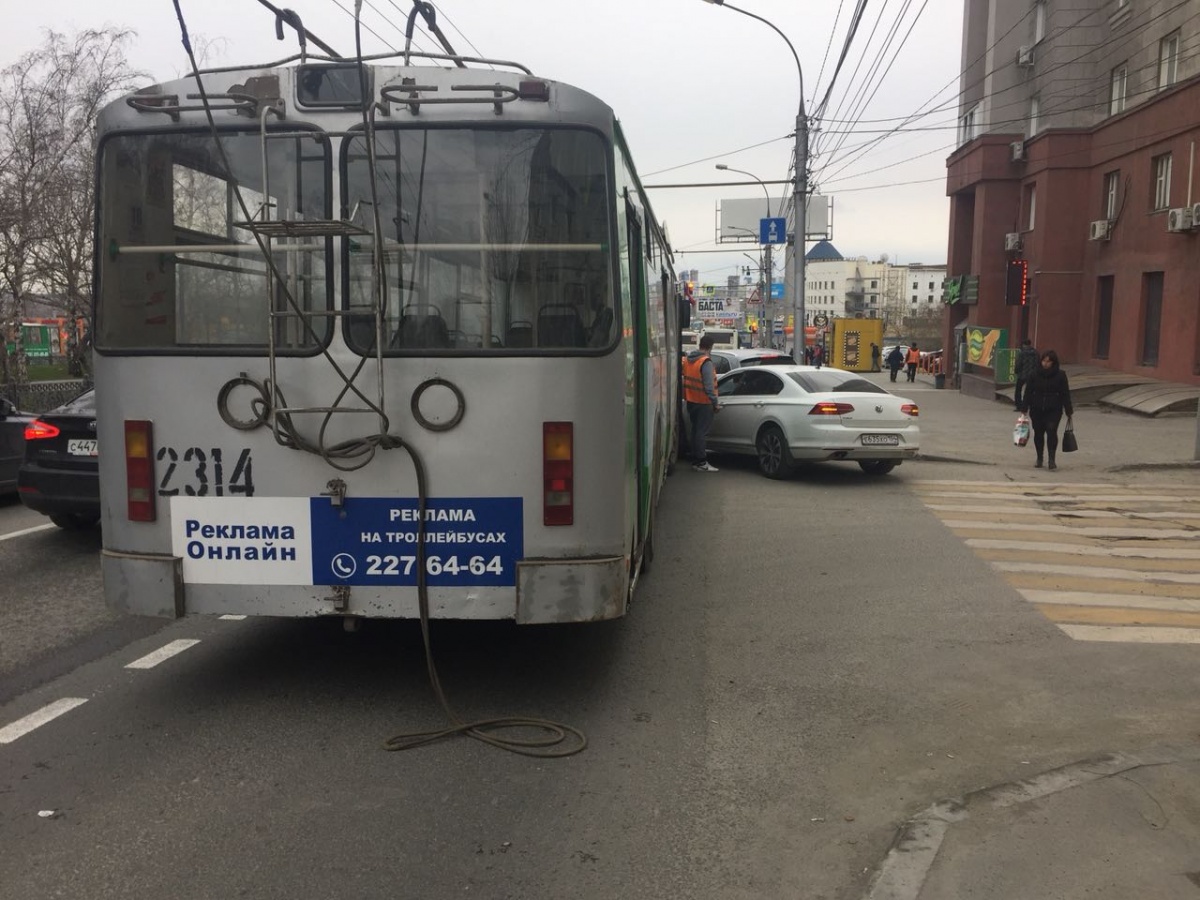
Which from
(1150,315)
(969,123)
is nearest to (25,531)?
(1150,315)

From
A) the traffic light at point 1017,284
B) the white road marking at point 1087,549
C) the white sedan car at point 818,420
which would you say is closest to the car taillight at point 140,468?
the white road marking at point 1087,549

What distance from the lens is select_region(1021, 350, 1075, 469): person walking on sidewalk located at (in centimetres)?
1413

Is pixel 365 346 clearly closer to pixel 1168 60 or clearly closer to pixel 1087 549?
pixel 1087 549

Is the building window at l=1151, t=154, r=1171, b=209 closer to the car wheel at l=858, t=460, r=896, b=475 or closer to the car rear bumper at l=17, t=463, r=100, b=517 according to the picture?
the car wheel at l=858, t=460, r=896, b=475

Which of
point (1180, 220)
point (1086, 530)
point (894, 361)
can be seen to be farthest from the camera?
point (894, 361)

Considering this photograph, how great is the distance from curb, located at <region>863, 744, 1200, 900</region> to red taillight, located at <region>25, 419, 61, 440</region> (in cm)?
808

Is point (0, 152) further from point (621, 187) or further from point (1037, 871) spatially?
point (1037, 871)

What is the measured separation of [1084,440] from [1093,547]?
953 cm

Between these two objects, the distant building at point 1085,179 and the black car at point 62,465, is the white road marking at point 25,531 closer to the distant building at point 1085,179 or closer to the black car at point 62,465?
the black car at point 62,465

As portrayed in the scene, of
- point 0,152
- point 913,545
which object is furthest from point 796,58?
point 0,152

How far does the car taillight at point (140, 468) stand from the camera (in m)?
4.80

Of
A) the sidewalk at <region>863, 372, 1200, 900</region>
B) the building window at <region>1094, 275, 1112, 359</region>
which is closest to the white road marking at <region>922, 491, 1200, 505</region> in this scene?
the sidewalk at <region>863, 372, 1200, 900</region>

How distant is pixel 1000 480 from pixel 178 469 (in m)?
11.5

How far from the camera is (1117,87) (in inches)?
1196
